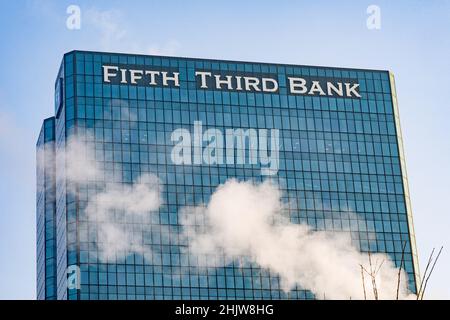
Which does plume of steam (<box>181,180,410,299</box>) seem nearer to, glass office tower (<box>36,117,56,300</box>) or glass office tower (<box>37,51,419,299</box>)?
glass office tower (<box>37,51,419,299</box>)

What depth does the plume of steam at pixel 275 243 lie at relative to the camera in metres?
181

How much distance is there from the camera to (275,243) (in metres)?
185

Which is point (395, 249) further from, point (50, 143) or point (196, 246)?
point (50, 143)

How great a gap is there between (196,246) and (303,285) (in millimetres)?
18106

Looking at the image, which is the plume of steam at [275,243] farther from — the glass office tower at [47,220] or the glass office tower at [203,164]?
the glass office tower at [47,220]

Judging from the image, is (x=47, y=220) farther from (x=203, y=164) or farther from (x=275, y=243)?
(x=275, y=243)

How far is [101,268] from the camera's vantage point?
172625mm

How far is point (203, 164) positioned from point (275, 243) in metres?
16.9

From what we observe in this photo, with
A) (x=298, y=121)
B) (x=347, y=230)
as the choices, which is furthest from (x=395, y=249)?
(x=298, y=121)

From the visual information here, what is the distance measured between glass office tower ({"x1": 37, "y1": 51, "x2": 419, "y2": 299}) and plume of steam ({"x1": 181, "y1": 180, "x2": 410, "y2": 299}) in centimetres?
166

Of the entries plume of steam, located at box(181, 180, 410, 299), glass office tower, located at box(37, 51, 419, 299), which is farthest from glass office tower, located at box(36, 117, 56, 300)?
plume of steam, located at box(181, 180, 410, 299)

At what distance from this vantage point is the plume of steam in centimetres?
18125

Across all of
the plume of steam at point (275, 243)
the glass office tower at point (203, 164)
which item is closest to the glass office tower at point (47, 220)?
the glass office tower at point (203, 164)
